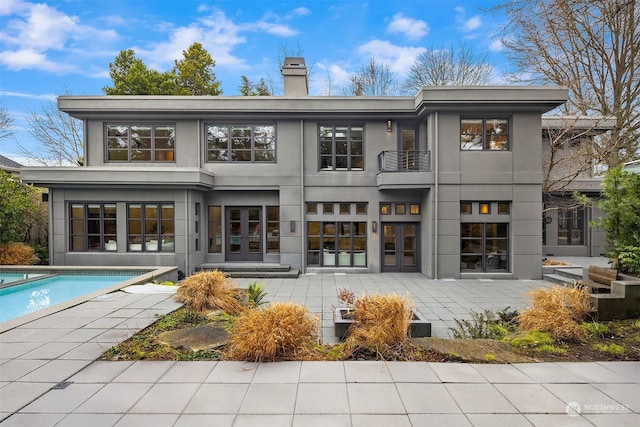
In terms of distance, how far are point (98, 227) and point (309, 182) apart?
788 centimetres

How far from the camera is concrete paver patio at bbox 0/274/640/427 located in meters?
3.04

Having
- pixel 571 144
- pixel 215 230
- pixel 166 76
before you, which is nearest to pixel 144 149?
pixel 215 230

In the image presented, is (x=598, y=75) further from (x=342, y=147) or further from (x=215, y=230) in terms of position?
(x=215, y=230)

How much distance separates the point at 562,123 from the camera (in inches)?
548

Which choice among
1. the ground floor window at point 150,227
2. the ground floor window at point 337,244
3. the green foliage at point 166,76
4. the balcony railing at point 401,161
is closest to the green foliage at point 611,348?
the balcony railing at point 401,161

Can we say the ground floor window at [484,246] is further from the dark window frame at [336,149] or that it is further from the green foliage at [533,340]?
the green foliage at [533,340]

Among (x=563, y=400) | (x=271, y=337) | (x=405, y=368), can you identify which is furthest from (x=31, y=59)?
(x=563, y=400)

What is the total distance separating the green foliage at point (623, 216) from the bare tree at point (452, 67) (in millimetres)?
16029

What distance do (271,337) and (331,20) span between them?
1516 cm

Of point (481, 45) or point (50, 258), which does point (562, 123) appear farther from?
point (50, 258)

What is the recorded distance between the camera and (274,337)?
4273 mm

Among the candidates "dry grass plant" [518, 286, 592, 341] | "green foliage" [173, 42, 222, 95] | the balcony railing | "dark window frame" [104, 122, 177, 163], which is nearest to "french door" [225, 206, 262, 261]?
"dark window frame" [104, 122, 177, 163]

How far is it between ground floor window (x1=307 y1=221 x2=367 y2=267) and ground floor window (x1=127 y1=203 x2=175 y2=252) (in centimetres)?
510

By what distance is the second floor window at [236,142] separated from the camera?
41.4 feet
